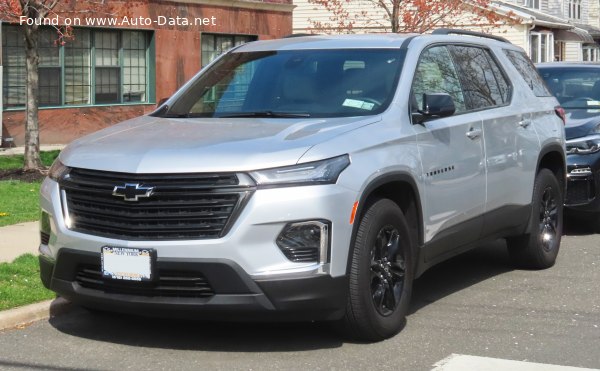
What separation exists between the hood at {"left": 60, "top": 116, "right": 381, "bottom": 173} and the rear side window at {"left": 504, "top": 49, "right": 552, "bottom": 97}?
2769 mm

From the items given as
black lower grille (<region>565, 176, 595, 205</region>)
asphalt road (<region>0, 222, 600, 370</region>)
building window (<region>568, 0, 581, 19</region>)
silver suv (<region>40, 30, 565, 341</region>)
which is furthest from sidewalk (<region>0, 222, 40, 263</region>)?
building window (<region>568, 0, 581, 19</region>)

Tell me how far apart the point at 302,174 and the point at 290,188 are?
0.12 meters

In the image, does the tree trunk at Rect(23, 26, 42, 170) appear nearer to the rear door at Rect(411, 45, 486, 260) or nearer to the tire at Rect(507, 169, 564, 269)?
the tire at Rect(507, 169, 564, 269)

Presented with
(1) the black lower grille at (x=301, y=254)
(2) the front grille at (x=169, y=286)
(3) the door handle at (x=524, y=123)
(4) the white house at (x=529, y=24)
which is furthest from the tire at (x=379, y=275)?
(4) the white house at (x=529, y=24)

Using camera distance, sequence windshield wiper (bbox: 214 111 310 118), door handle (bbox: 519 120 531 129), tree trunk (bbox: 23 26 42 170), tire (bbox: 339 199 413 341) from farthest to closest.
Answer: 1. tree trunk (bbox: 23 26 42 170)
2. door handle (bbox: 519 120 531 129)
3. windshield wiper (bbox: 214 111 310 118)
4. tire (bbox: 339 199 413 341)

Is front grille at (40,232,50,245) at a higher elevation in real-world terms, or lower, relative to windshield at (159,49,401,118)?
lower

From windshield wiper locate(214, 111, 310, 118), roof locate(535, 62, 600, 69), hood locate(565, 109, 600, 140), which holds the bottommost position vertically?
hood locate(565, 109, 600, 140)

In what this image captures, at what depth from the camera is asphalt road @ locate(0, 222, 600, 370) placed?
5.68 meters

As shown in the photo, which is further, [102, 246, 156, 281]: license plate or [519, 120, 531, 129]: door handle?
[519, 120, 531, 129]: door handle

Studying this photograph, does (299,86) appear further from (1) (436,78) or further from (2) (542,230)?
(2) (542,230)

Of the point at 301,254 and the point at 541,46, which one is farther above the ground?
the point at 541,46

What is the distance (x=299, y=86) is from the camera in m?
6.79

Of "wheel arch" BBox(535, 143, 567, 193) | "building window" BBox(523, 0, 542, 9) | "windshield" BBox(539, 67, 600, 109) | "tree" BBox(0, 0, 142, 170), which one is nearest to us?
"wheel arch" BBox(535, 143, 567, 193)

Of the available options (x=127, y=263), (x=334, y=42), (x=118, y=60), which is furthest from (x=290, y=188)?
(x=118, y=60)
